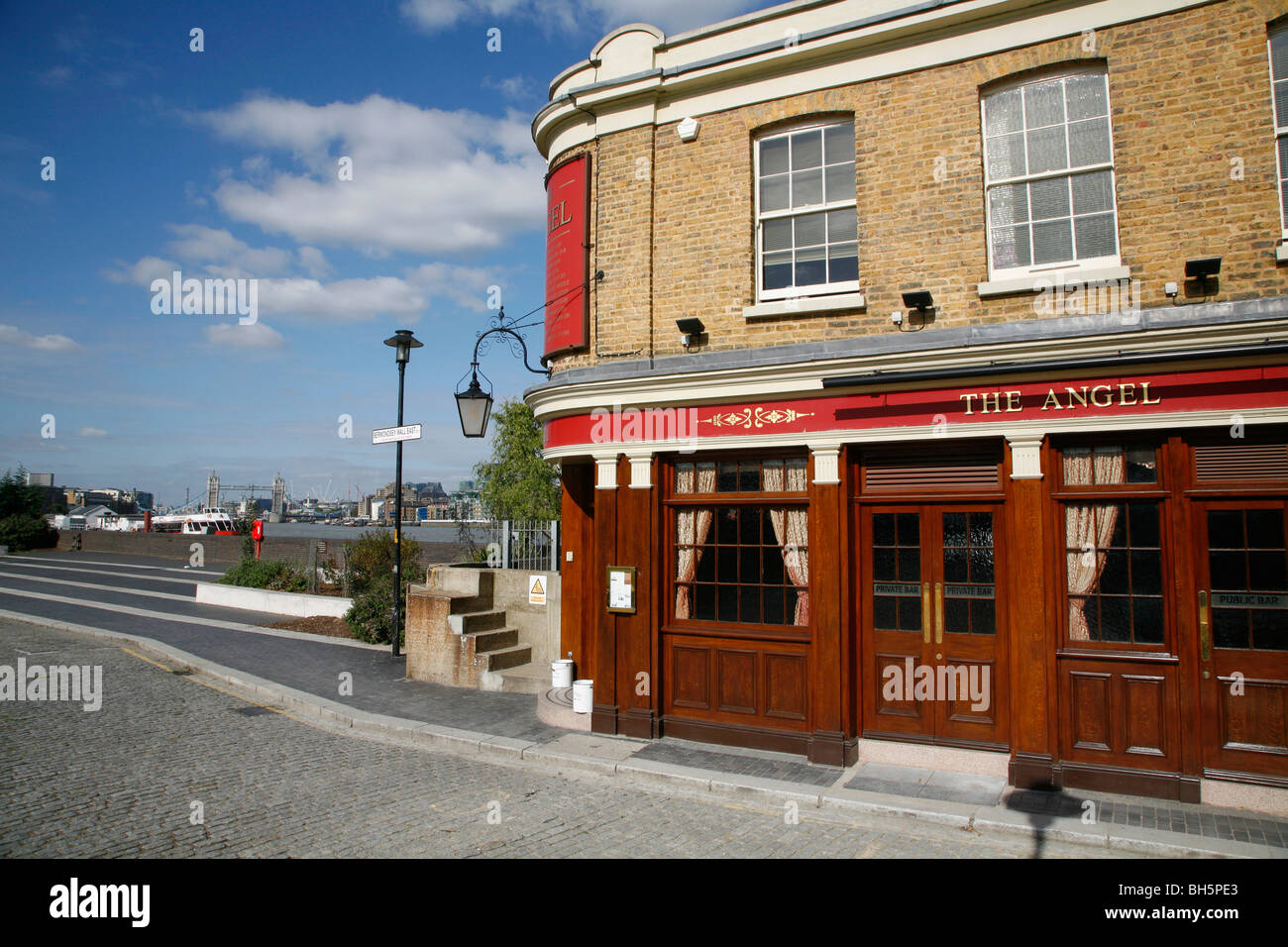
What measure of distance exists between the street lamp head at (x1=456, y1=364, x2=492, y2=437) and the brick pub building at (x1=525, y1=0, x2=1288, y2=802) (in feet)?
8.69

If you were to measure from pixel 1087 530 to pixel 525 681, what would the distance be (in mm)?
7677

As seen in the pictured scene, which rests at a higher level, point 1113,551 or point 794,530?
point 794,530

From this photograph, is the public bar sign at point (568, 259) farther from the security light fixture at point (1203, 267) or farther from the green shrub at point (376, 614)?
the green shrub at point (376, 614)

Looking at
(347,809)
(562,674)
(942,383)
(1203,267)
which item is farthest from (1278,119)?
(347,809)

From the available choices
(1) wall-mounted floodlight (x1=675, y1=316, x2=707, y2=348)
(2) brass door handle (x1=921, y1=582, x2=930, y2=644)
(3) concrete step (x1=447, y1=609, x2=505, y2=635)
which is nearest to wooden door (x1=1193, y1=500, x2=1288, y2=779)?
(2) brass door handle (x1=921, y1=582, x2=930, y2=644)

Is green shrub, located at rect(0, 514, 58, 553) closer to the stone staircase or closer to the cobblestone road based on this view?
the cobblestone road

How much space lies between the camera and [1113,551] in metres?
7.04

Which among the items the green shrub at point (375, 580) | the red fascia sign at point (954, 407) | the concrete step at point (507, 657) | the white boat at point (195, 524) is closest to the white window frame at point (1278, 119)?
the red fascia sign at point (954, 407)

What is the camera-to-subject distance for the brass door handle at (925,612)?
775 cm

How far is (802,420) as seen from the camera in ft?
26.6

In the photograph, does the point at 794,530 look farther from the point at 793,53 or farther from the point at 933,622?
the point at 793,53
